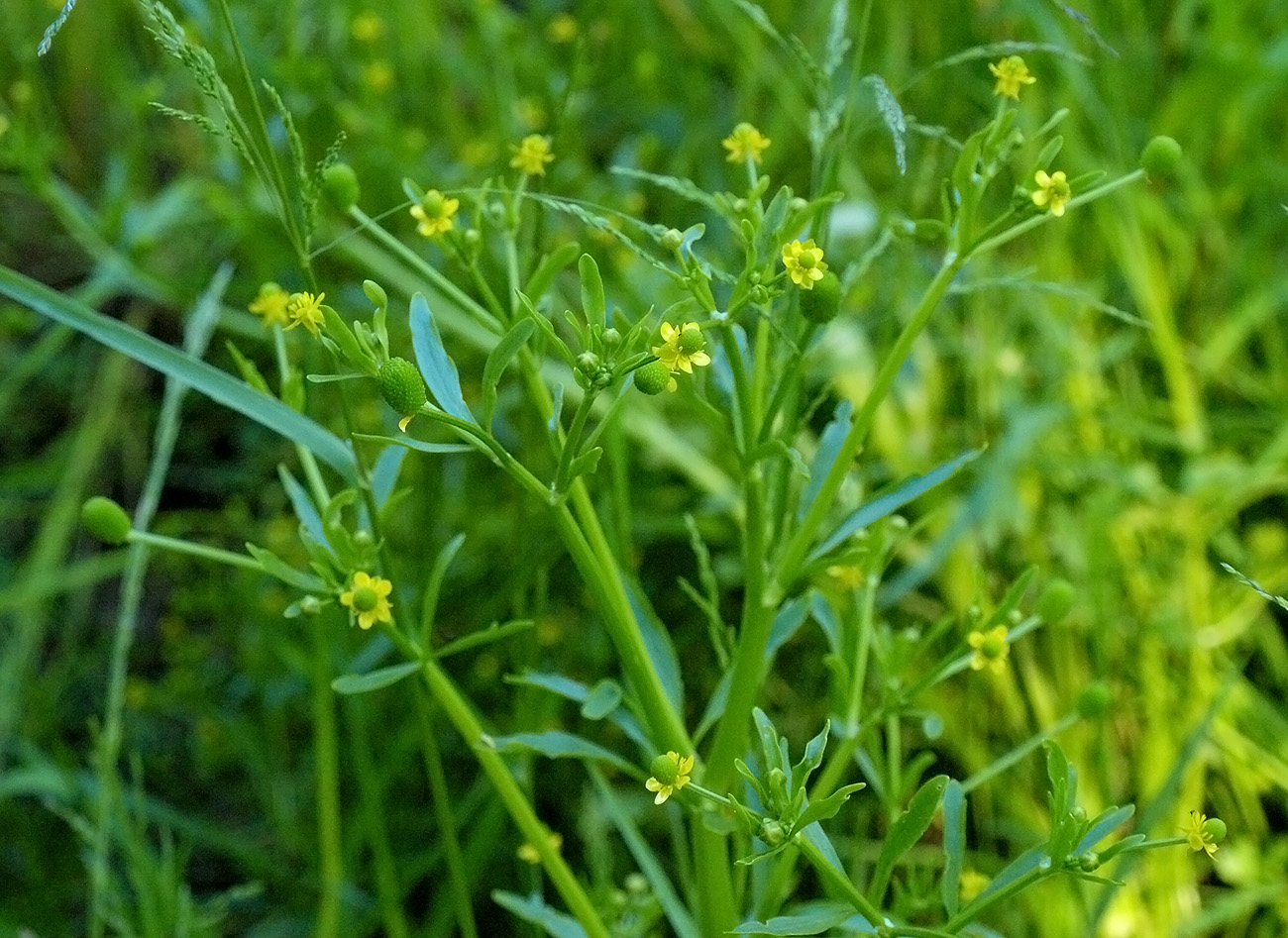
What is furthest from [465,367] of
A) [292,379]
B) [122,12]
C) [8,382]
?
[122,12]

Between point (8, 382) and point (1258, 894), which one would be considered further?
point (8, 382)

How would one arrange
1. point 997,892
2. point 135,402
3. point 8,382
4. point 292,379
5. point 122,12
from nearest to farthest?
point 997,892 → point 292,379 → point 8,382 → point 135,402 → point 122,12

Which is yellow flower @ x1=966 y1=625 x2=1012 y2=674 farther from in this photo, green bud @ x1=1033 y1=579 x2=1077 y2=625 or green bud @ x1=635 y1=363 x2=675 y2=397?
green bud @ x1=635 y1=363 x2=675 y2=397

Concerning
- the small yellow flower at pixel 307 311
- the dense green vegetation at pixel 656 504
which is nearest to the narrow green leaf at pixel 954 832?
the dense green vegetation at pixel 656 504

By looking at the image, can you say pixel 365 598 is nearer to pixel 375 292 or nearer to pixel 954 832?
pixel 375 292

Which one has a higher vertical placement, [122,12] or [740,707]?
[122,12]

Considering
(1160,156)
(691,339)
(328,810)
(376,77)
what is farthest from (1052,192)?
(376,77)

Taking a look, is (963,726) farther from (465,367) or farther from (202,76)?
(202,76)

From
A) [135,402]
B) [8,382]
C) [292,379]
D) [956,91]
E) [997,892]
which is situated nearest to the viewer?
[997,892]

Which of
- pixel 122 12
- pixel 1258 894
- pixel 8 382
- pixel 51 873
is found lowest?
pixel 1258 894
